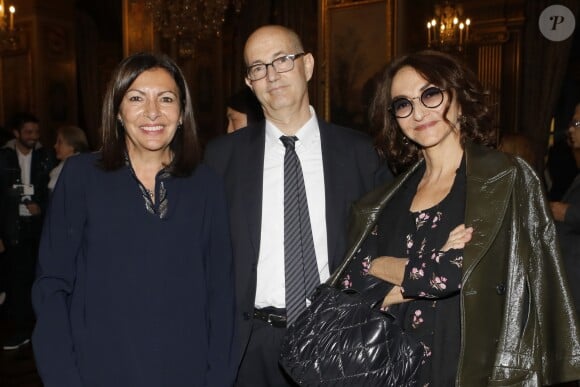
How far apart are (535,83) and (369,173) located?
6.72 metres

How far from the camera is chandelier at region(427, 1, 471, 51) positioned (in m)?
8.17

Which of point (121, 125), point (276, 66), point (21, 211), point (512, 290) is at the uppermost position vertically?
point (276, 66)

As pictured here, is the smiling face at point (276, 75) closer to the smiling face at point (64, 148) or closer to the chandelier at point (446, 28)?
the smiling face at point (64, 148)

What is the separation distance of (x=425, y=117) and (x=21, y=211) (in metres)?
5.08

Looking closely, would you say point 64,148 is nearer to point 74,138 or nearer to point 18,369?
point 74,138

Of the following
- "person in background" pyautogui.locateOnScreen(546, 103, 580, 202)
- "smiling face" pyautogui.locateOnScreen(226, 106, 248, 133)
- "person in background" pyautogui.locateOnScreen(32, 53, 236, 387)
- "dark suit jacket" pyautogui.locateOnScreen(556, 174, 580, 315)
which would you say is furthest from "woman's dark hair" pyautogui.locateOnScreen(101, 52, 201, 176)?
"person in background" pyautogui.locateOnScreen(546, 103, 580, 202)

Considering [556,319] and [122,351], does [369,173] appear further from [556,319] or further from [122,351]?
[122,351]

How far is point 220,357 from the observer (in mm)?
2094

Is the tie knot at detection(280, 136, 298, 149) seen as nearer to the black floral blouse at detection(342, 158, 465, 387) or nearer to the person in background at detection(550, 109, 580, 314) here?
the black floral blouse at detection(342, 158, 465, 387)

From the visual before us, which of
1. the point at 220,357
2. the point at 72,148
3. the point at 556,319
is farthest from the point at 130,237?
the point at 72,148

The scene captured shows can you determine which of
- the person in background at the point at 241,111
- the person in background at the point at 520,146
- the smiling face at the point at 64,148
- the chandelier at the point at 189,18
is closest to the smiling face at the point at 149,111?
the person in background at the point at 241,111

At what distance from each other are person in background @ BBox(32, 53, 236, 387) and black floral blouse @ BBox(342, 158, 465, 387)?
53cm

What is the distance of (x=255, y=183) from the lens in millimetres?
2541

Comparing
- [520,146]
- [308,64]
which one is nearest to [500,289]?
[308,64]
